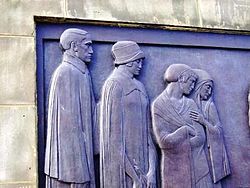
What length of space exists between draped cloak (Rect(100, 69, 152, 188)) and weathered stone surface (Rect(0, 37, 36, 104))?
64 cm

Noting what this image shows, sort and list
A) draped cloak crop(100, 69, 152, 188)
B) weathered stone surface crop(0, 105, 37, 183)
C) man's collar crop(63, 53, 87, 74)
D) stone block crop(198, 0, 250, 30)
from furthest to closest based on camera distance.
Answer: stone block crop(198, 0, 250, 30), man's collar crop(63, 53, 87, 74), draped cloak crop(100, 69, 152, 188), weathered stone surface crop(0, 105, 37, 183)

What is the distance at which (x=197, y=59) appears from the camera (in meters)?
5.26

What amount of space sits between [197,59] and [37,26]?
1.54 m

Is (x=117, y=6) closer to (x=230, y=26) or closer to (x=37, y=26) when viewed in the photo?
(x=37, y=26)

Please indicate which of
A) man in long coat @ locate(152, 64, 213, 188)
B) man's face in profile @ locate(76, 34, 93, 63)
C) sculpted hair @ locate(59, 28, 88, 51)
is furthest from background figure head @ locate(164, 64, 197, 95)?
sculpted hair @ locate(59, 28, 88, 51)

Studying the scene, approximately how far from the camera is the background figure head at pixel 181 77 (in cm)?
502

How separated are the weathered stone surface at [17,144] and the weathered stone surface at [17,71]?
0.09 metres

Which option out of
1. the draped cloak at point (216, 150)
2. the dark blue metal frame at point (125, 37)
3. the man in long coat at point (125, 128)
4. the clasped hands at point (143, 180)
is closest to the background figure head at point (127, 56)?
the man in long coat at point (125, 128)

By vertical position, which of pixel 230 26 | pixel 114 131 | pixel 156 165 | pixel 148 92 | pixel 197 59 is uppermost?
pixel 230 26

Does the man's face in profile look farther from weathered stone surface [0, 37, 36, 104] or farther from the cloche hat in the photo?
weathered stone surface [0, 37, 36, 104]

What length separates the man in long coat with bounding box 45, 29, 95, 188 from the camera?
447 centimetres

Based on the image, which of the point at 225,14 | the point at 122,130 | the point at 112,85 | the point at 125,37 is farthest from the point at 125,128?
the point at 225,14

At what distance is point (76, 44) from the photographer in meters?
4.82

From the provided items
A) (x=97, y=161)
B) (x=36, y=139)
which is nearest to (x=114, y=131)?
(x=97, y=161)
